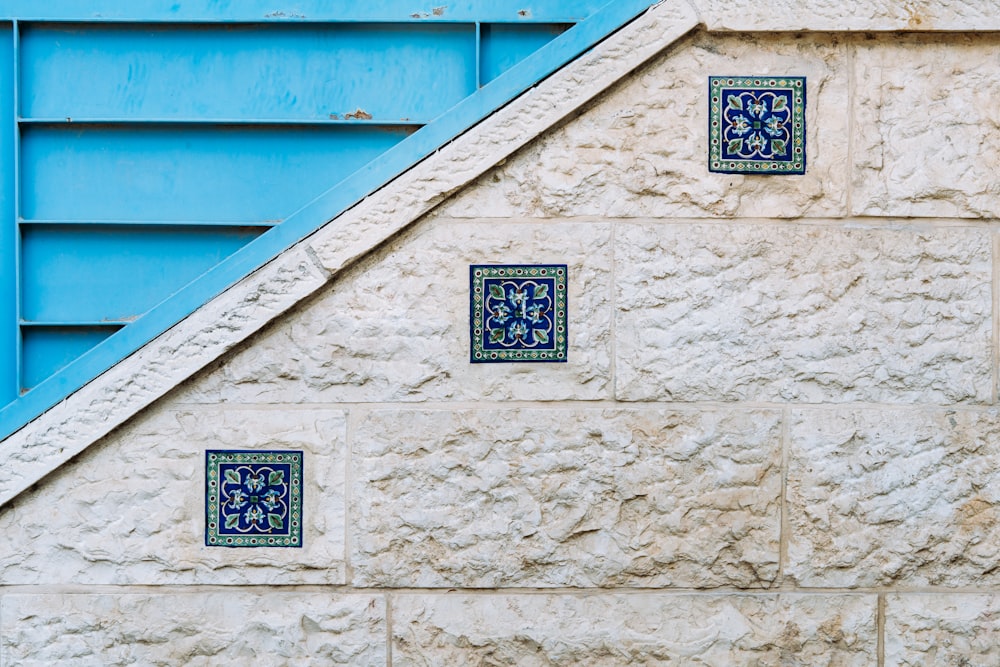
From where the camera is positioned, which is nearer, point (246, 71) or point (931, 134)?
point (931, 134)

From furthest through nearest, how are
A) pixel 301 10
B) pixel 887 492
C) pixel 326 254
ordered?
pixel 301 10
pixel 887 492
pixel 326 254

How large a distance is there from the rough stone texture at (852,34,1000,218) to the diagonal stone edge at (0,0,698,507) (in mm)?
661

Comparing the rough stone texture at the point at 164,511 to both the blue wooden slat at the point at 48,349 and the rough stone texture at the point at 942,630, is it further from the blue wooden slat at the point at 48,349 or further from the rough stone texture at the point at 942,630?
the rough stone texture at the point at 942,630

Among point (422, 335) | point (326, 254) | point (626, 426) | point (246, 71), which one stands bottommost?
point (626, 426)

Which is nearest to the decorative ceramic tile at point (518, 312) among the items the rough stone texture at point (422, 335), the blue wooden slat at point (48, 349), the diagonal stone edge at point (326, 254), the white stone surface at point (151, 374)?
the rough stone texture at point (422, 335)

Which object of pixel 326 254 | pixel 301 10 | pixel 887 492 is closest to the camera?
pixel 326 254

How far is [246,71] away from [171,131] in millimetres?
290

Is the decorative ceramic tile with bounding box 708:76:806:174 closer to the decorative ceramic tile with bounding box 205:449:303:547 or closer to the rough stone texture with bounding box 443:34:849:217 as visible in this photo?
the rough stone texture with bounding box 443:34:849:217

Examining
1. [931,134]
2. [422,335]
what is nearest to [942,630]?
[931,134]

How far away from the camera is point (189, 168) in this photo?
278cm

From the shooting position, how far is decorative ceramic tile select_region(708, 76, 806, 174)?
2.50 metres

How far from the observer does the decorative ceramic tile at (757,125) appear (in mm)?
2500

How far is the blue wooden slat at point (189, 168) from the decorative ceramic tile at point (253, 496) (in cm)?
76

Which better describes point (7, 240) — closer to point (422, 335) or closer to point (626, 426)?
point (422, 335)
